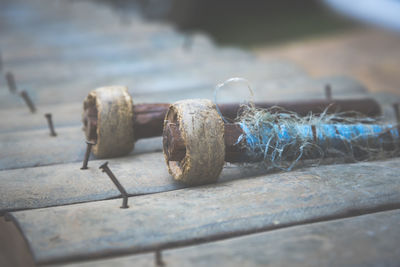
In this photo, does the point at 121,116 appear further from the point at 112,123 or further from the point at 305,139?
the point at 305,139

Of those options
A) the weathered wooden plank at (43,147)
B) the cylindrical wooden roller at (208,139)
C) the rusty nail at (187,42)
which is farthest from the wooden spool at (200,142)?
the rusty nail at (187,42)

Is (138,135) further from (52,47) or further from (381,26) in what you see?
(381,26)

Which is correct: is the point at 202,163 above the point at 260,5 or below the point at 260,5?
below

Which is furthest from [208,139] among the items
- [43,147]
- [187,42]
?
[187,42]

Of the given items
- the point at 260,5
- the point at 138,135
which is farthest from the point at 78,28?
the point at 260,5

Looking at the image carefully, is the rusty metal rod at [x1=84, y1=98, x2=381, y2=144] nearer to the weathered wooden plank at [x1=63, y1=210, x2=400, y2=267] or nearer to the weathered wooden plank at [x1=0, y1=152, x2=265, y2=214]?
the weathered wooden plank at [x1=0, y1=152, x2=265, y2=214]
